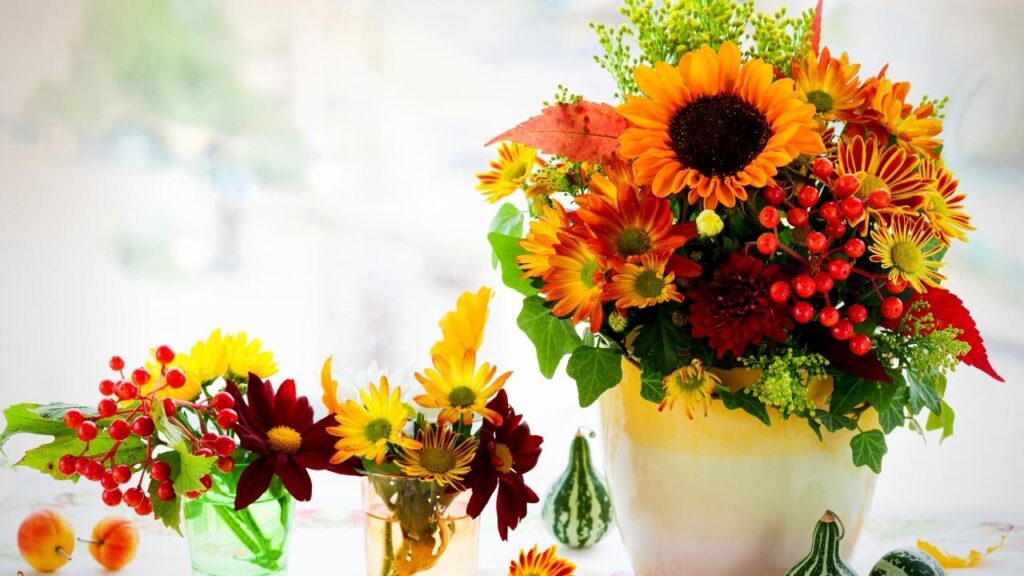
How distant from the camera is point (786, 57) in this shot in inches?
29.7

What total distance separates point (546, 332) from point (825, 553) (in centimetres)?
25

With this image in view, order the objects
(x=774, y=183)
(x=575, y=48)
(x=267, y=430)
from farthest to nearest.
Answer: (x=575, y=48) < (x=267, y=430) < (x=774, y=183)

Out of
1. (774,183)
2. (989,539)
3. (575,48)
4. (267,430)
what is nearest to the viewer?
(774,183)

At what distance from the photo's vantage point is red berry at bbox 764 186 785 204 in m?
0.68

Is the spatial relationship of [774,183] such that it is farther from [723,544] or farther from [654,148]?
[723,544]

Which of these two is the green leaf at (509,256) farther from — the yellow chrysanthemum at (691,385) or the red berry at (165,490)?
the red berry at (165,490)

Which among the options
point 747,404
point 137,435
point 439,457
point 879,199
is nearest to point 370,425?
point 439,457

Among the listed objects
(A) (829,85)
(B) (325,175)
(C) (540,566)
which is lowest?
(C) (540,566)

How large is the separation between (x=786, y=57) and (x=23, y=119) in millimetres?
993

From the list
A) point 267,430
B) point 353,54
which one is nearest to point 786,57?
point 267,430

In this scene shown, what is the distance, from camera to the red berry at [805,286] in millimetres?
655

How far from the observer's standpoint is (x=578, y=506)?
0.98 meters

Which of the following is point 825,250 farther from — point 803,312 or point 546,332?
point 546,332

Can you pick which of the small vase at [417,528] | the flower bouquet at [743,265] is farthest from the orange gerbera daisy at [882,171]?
the small vase at [417,528]
